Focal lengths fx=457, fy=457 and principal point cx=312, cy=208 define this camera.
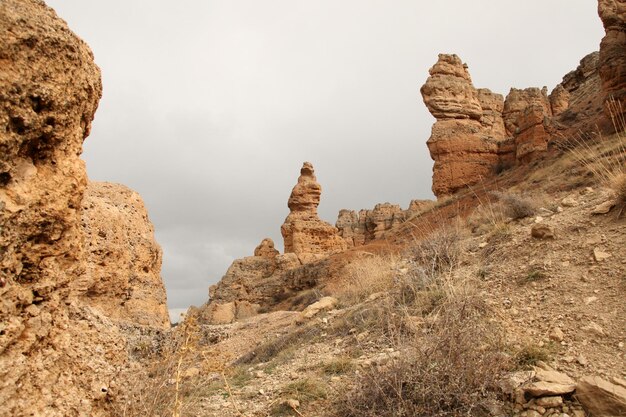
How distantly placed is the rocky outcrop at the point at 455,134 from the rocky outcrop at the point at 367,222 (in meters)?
17.1

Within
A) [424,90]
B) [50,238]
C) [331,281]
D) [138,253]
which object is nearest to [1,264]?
[50,238]

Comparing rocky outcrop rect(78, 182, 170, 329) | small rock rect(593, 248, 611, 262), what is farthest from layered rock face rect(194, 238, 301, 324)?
small rock rect(593, 248, 611, 262)

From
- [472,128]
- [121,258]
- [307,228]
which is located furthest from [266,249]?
[121,258]

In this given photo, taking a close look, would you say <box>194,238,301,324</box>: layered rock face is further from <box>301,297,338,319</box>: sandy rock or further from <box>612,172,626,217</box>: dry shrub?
<box>612,172,626,217</box>: dry shrub

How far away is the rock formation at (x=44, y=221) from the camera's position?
179 centimetres

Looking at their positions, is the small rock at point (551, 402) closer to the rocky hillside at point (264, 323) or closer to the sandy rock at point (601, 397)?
the rocky hillside at point (264, 323)

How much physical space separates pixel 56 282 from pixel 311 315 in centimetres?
677

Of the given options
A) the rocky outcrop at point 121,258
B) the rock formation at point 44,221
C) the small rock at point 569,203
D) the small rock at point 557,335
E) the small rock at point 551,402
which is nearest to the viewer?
the rock formation at point 44,221

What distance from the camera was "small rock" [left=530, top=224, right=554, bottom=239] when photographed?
6010 mm

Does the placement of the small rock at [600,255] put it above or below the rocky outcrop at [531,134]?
below

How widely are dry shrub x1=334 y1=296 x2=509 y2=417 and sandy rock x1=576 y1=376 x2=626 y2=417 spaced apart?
530 millimetres

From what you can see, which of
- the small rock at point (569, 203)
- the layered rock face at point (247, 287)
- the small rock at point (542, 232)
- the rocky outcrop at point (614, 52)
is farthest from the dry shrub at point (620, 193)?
the layered rock face at point (247, 287)

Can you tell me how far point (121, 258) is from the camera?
511cm

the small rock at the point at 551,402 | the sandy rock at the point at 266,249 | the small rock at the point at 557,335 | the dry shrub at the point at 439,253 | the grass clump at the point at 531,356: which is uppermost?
the sandy rock at the point at 266,249
